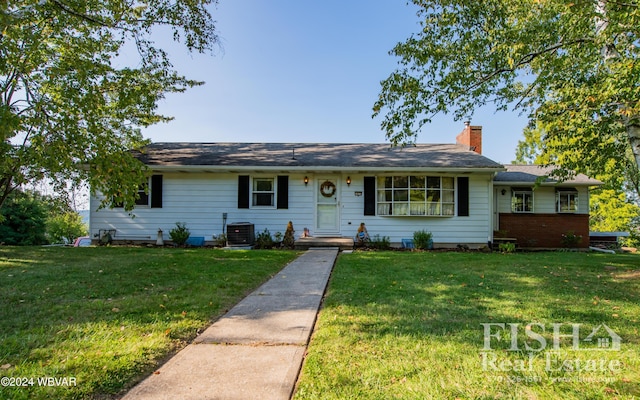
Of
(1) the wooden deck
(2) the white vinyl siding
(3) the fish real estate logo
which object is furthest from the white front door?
(3) the fish real estate logo

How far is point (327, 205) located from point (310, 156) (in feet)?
7.02

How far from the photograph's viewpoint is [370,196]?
1121 centimetres

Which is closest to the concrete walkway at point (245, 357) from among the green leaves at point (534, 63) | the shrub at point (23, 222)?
the green leaves at point (534, 63)

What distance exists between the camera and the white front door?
11.3m

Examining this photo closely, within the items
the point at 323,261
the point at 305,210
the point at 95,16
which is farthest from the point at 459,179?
the point at 95,16

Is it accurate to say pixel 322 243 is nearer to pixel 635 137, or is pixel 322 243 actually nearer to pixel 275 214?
pixel 275 214

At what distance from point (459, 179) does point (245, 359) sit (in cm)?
1034

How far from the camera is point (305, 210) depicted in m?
11.3

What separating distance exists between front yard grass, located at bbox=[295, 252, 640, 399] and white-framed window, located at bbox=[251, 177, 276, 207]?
654cm

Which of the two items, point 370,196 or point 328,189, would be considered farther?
point 328,189

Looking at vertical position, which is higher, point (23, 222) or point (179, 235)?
point (23, 222)

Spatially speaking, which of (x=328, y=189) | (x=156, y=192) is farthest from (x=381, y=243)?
(x=156, y=192)

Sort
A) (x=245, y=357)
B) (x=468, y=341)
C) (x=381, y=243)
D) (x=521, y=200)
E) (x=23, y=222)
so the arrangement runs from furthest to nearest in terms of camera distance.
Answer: (x=23, y=222)
(x=521, y=200)
(x=381, y=243)
(x=468, y=341)
(x=245, y=357)

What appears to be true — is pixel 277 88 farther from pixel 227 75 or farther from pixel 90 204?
pixel 90 204
